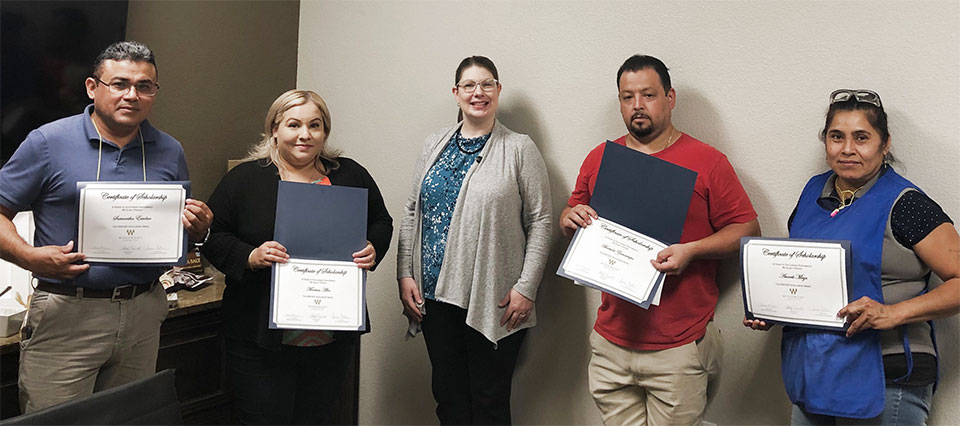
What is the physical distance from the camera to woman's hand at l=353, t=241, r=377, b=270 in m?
2.10

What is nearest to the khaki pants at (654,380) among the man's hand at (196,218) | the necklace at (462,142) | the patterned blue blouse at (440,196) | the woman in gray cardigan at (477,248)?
the woman in gray cardigan at (477,248)

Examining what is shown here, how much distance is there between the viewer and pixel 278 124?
7.11 ft

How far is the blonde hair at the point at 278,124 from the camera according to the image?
7.04 ft

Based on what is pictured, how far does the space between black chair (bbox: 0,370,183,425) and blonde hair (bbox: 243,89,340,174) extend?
3.26 feet

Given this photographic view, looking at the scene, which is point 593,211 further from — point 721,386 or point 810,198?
point 721,386

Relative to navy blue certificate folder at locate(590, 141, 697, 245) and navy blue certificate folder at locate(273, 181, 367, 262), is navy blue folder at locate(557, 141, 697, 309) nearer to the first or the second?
navy blue certificate folder at locate(590, 141, 697, 245)

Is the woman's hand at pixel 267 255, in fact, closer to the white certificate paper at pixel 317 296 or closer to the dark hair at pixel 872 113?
the white certificate paper at pixel 317 296

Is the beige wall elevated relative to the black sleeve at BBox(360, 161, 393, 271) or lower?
elevated

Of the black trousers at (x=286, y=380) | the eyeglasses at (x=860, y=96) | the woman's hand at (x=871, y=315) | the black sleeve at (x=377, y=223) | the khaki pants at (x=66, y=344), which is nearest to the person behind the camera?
the woman's hand at (x=871, y=315)

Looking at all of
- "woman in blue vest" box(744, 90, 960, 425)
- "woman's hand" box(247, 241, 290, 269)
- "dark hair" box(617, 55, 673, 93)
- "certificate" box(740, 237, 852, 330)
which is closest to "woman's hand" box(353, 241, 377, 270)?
"woman's hand" box(247, 241, 290, 269)

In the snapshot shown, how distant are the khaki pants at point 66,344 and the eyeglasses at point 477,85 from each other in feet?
3.90

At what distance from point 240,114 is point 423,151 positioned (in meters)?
1.20

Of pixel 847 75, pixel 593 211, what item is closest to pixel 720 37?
pixel 847 75

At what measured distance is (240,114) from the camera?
3.26 m
